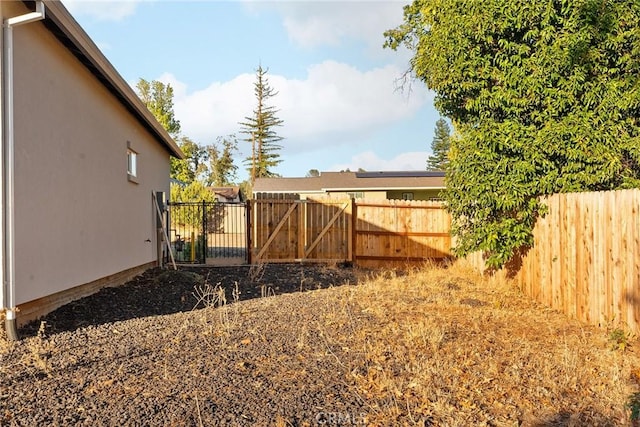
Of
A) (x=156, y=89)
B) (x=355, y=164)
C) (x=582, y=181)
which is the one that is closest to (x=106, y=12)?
(x=582, y=181)

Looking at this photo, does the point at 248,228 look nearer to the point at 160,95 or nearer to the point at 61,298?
the point at 61,298

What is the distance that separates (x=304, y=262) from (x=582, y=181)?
7.24m

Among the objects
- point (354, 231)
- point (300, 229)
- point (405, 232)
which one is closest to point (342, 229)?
point (354, 231)

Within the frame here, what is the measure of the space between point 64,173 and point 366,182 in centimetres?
2025

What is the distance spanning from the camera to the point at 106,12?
27.0 feet

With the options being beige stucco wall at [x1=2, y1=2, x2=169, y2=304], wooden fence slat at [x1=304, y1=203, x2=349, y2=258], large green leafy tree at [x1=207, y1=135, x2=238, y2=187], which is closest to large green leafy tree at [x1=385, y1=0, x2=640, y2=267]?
wooden fence slat at [x1=304, y1=203, x2=349, y2=258]

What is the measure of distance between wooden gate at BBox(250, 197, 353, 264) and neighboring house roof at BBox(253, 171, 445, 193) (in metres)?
11.9

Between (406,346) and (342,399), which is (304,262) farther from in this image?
(342,399)

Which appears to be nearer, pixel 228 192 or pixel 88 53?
pixel 88 53

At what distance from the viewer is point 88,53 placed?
20.7 feet

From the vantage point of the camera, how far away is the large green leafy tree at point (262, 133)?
143 ft

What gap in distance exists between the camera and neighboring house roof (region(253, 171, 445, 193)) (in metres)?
24.3

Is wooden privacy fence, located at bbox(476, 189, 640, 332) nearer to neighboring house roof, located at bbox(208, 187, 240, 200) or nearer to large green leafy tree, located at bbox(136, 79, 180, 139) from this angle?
large green leafy tree, located at bbox(136, 79, 180, 139)

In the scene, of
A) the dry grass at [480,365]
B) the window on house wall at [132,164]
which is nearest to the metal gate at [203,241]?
the window on house wall at [132,164]
